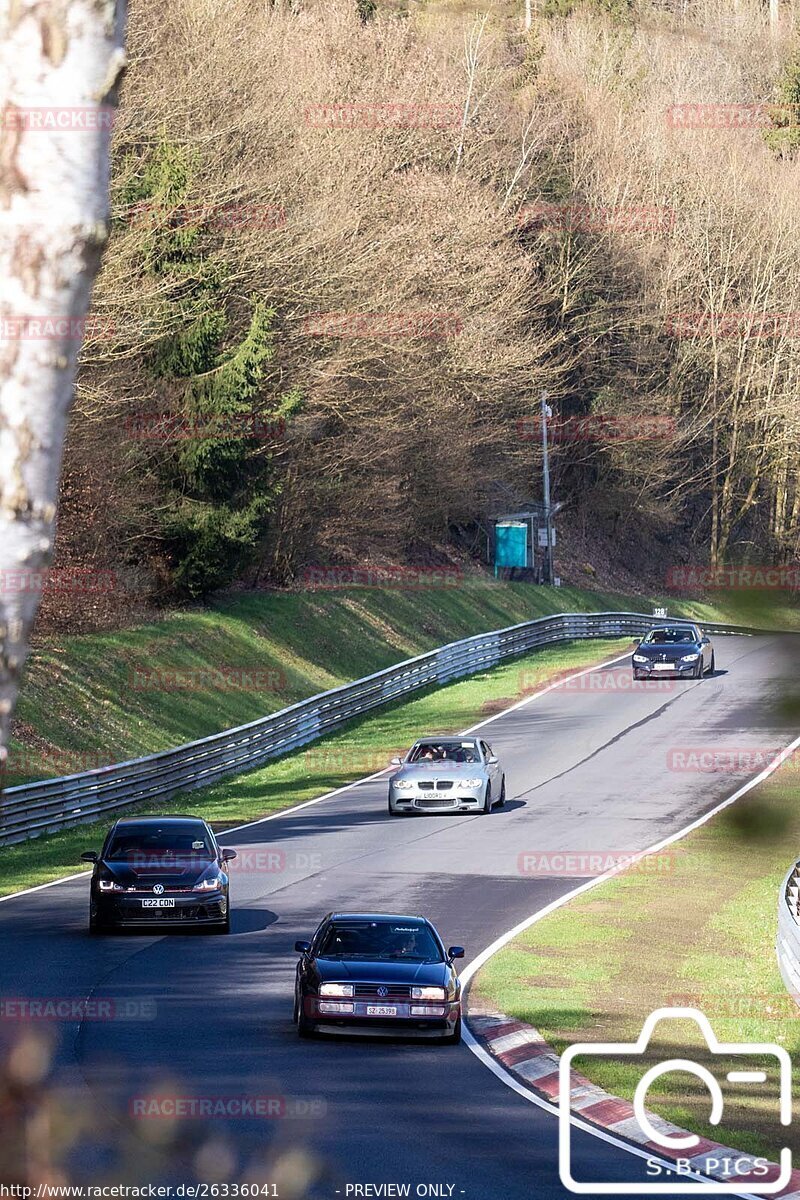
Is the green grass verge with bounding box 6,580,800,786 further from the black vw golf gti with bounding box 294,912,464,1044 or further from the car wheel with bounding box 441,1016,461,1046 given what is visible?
the car wheel with bounding box 441,1016,461,1046

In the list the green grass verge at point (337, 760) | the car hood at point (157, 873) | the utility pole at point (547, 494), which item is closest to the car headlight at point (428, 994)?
the car hood at point (157, 873)

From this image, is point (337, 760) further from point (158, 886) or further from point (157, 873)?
point (158, 886)

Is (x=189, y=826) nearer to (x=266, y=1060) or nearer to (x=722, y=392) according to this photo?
(x=266, y=1060)

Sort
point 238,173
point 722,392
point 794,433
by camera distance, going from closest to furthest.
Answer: point 794,433 → point 722,392 → point 238,173

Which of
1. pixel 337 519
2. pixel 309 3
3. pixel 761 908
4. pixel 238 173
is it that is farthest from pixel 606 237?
pixel 761 908

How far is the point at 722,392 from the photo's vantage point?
11539 millimetres

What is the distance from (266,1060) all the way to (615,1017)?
14.8 feet

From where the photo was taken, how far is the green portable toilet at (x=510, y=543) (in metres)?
69.7

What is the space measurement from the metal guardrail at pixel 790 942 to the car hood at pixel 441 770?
12.2 m

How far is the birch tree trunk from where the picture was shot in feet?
9.61

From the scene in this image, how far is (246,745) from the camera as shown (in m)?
38.1

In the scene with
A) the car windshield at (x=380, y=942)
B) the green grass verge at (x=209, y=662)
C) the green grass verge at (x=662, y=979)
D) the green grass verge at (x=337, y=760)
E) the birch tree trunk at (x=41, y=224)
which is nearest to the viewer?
the birch tree trunk at (x=41, y=224)

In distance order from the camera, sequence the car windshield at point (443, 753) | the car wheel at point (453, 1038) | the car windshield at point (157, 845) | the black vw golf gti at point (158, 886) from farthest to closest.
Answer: the car windshield at point (443, 753) → the car windshield at point (157, 845) → the black vw golf gti at point (158, 886) → the car wheel at point (453, 1038)

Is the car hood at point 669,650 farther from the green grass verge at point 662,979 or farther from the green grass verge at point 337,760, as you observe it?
the green grass verge at point 662,979
